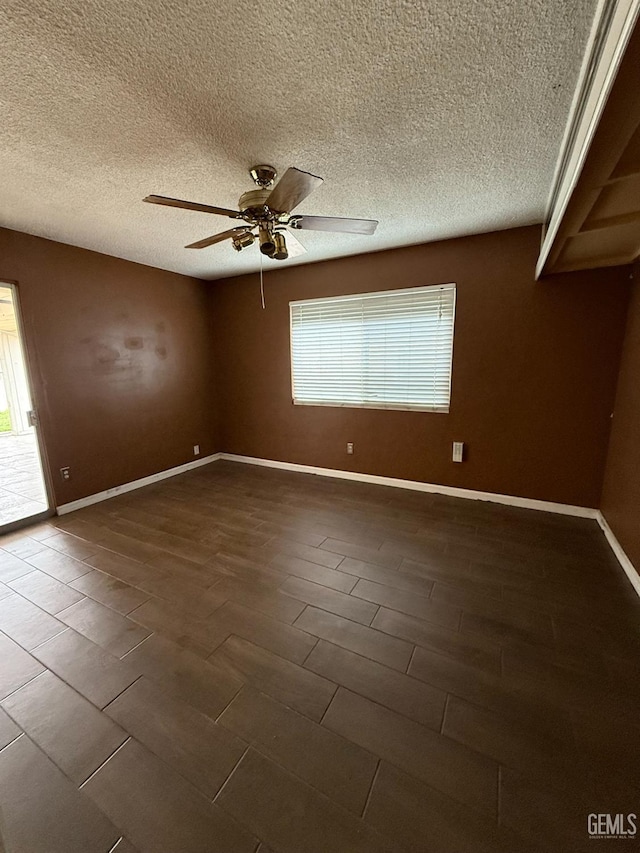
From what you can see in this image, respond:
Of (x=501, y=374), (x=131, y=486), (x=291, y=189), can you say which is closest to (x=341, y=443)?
(x=501, y=374)

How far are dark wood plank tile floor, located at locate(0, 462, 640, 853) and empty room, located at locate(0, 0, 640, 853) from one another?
0.01 meters

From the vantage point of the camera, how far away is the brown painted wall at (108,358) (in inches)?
117

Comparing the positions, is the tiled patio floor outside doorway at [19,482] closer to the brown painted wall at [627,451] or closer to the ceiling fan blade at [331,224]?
the ceiling fan blade at [331,224]

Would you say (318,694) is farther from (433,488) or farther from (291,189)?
(433,488)

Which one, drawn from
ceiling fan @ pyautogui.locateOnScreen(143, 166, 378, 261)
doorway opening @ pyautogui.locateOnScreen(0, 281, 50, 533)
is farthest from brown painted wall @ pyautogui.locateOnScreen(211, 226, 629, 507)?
doorway opening @ pyautogui.locateOnScreen(0, 281, 50, 533)

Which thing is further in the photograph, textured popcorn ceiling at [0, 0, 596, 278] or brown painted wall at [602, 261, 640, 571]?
brown painted wall at [602, 261, 640, 571]

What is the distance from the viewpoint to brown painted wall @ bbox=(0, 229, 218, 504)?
298 cm

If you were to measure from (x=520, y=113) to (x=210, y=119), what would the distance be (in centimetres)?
141

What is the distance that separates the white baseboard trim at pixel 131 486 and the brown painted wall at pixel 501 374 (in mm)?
1739

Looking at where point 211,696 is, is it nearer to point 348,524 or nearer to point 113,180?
point 348,524

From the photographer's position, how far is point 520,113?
4.91 feet

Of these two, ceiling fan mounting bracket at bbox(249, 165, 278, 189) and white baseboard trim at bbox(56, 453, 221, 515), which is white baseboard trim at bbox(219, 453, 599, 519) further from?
ceiling fan mounting bracket at bbox(249, 165, 278, 189)

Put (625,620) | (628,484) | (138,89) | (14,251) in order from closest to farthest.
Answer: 1. (138,89)
2. (625,620)
3. (628,484)
4. (14,251)

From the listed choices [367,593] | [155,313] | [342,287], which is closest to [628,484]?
[367,593]
